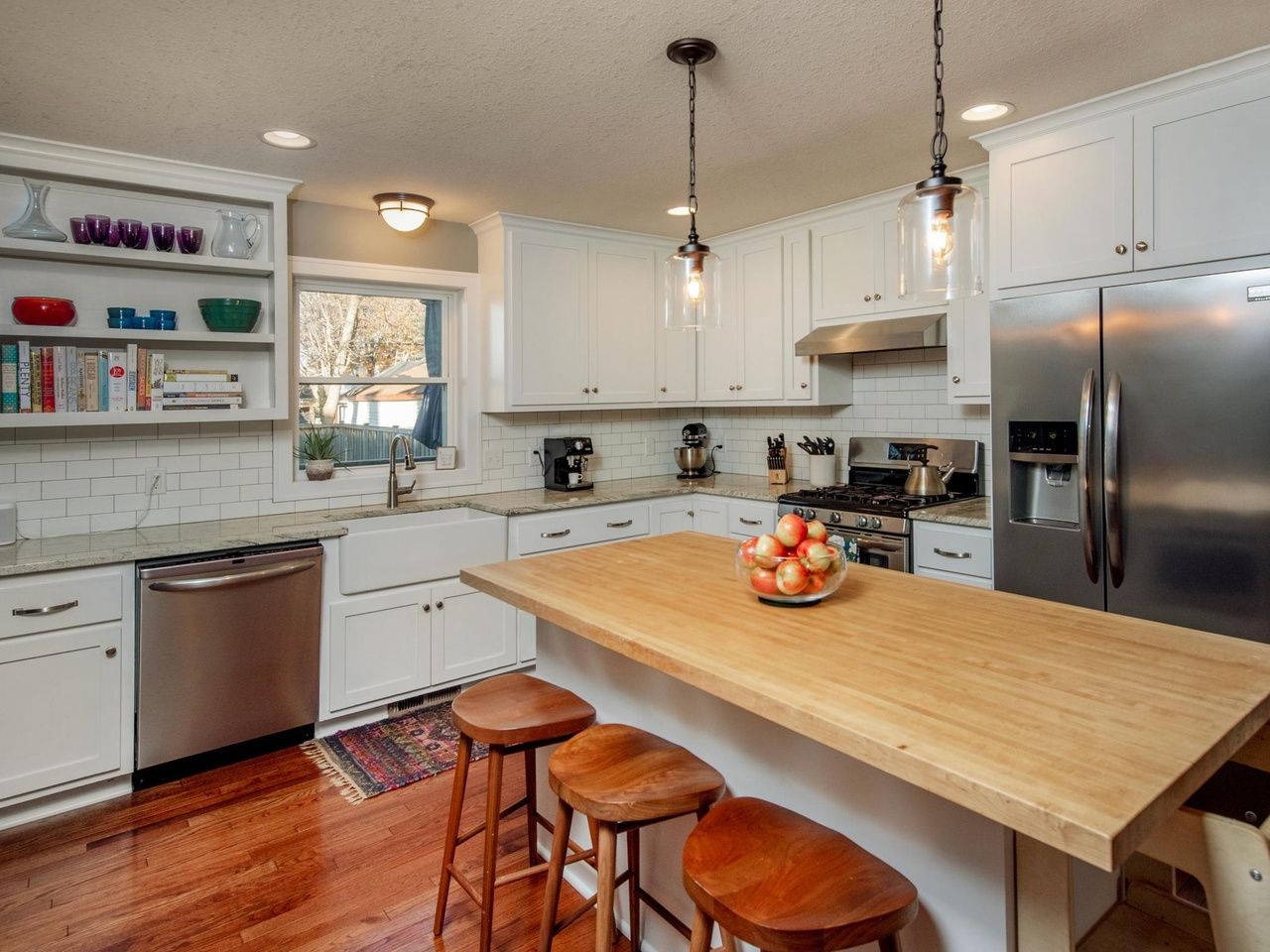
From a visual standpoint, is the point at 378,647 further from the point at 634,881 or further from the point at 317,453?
the point at 634,881

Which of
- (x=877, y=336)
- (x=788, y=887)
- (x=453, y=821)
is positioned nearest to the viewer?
(x=788, y=887)

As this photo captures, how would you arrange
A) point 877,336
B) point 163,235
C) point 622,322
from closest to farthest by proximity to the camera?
1. point 163,235
2. point 877,336
3. point 622,322

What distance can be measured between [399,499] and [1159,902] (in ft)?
10.9

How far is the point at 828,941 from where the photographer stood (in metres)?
1.08

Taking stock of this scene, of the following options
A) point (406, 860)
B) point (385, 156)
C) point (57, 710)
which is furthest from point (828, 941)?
point (385, 156)

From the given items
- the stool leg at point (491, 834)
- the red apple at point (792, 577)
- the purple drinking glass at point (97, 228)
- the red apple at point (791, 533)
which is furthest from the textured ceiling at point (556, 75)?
the stool leg at point (491, 834)

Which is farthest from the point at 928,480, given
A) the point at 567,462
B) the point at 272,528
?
the point at 272,528

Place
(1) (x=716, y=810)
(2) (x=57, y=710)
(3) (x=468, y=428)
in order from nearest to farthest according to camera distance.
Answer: (1) (x=716, y=810) → (2) (x=57, y=710) → (3) (x=468, y=428)

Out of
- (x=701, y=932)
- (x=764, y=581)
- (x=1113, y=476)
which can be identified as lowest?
(x=701, y=932)

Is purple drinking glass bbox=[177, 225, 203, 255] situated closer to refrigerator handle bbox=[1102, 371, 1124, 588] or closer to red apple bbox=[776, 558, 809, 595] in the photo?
red apple bbox=[776, 558, 809, 595]

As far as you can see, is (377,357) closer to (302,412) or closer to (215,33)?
(302,412)

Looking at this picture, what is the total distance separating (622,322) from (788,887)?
3.64m

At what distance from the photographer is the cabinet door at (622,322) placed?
14.3ft

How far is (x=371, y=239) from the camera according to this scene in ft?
12.5
